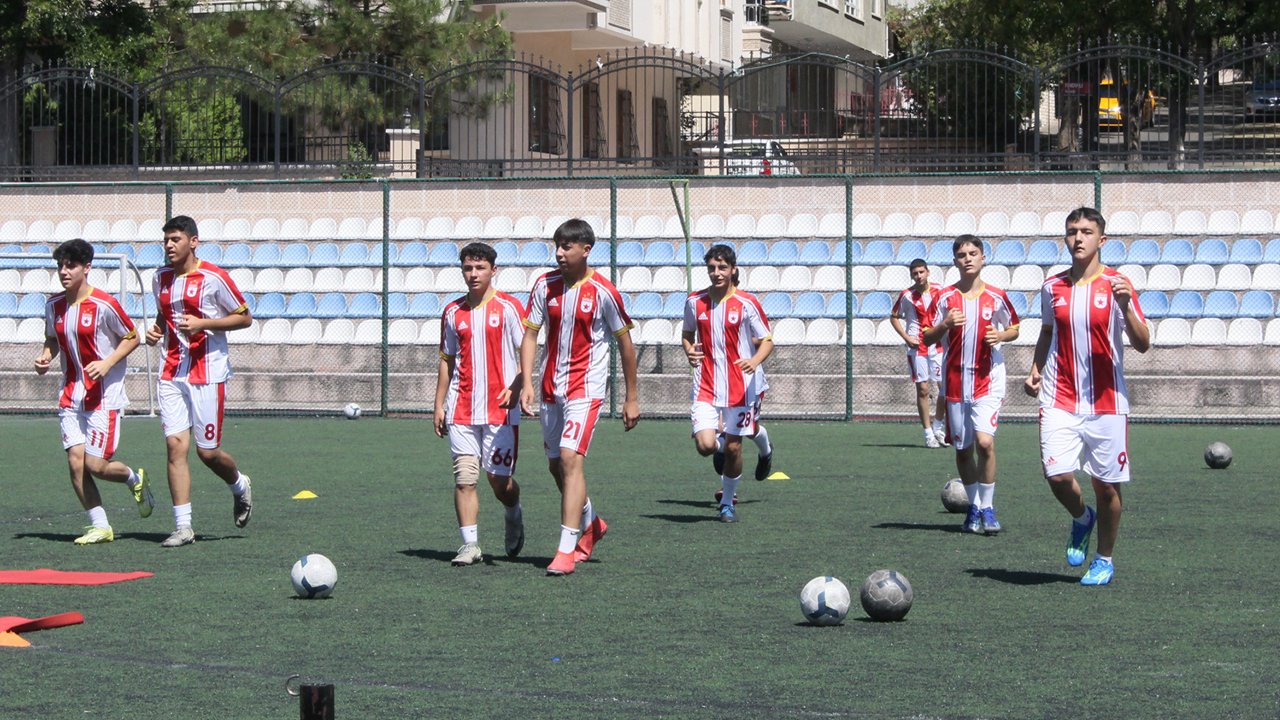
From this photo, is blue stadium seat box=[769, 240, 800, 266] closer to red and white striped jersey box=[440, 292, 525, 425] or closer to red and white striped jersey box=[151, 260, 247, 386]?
red and white striped jersey box=[151, 260, 247, 386]

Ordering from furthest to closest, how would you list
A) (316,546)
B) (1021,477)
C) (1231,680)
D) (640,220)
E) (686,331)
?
1. (640,220)
2. (1021,477)
3. (686,331)
4. (316,546)
5. (1231,680)

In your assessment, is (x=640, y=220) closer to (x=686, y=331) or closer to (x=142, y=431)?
(x=142, y=431)

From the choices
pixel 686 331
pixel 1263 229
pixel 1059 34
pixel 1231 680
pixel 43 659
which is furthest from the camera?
pixel 1059 34

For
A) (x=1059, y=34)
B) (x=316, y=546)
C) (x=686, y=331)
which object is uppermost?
(x=1059, y=34)

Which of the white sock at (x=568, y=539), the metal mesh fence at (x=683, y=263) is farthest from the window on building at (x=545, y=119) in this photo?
the white sock at (x=568, y=539)

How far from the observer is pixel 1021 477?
48.4 feet

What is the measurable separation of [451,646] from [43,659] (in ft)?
5.28

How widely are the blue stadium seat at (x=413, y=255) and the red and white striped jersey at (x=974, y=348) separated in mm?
13289

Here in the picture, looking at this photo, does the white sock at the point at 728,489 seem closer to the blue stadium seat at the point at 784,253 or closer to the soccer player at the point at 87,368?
the soccer player at the point at 87,368

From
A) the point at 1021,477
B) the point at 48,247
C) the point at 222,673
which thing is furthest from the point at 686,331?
the point at 48,247

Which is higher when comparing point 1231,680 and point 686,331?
point 686,331

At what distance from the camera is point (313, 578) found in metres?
8.50

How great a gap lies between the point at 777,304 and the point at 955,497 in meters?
10.5

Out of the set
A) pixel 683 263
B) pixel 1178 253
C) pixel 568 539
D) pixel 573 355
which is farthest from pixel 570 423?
pixel 1178 253
